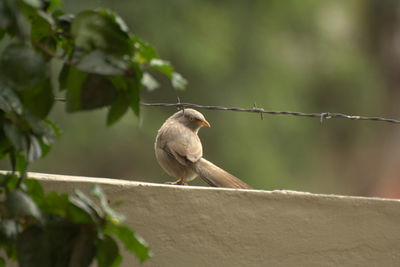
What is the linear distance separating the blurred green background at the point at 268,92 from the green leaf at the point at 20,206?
432 inches

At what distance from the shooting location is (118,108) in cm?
177

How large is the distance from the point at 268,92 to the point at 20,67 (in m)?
15.0

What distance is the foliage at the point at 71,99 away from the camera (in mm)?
1640

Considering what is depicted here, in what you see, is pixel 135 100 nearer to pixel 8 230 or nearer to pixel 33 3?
pixel 33 3

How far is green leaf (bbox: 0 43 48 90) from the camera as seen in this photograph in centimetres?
157

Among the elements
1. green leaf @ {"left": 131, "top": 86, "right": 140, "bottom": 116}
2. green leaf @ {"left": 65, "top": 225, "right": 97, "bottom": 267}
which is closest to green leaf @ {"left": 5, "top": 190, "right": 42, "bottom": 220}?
green leaf @ {"left": 65, "top": 225, "right": 97, "bottom": 267}

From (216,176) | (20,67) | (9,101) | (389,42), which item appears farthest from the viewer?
(389,42)

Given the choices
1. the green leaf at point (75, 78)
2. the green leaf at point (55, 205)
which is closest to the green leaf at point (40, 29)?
the green leaf at point (75, 78)

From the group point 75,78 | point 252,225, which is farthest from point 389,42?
point 75,78

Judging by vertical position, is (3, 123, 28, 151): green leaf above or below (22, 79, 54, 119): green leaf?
below

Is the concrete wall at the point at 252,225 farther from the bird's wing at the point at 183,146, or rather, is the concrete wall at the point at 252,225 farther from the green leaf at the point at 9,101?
the bird's wing at the point at 183,146

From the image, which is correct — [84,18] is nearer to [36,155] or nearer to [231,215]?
[36,155]

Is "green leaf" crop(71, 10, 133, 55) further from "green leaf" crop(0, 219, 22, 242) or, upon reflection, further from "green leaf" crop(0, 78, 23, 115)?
"green leaf" crop(0, 219, 22, 242)

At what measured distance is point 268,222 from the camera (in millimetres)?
3246
